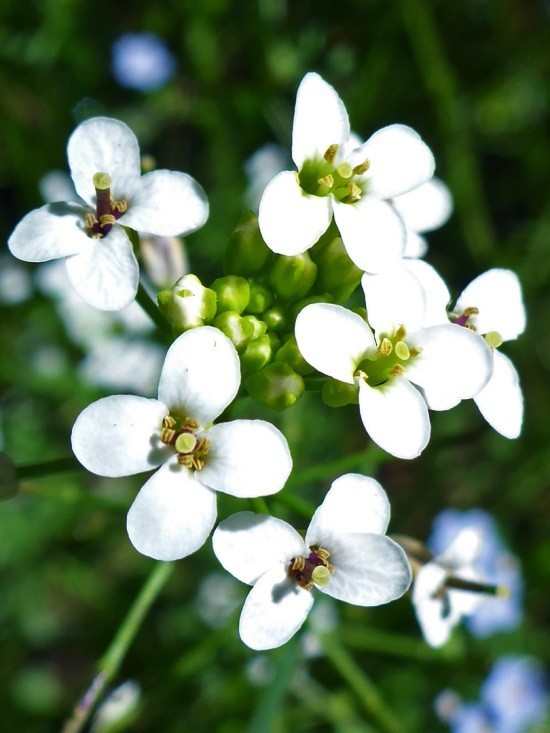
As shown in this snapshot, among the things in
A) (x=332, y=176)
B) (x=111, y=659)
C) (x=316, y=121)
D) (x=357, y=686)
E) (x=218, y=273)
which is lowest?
(x=357, y=686)

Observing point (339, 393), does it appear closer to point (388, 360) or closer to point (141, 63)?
point (388, 360)

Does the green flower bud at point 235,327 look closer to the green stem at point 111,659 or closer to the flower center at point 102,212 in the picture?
the flower center at point 102,212

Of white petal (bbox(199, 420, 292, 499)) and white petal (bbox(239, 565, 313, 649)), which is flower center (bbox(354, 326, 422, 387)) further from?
white petal (bbox(239, 565, 313, 649))

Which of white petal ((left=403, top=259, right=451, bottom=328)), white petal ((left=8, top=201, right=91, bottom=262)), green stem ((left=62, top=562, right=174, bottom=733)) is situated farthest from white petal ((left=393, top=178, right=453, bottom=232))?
green stem ((left=62, top=562, right=174, bottom=733))

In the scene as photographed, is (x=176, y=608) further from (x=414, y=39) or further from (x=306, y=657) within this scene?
(x=414, y=39)

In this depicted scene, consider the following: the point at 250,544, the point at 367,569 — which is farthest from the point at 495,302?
the point at 250,544

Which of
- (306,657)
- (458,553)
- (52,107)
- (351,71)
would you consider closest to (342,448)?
(306,657)
